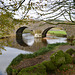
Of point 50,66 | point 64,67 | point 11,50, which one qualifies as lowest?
point 11,50

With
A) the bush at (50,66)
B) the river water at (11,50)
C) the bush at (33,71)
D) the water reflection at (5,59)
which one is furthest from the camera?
the water reflection at (5,59)

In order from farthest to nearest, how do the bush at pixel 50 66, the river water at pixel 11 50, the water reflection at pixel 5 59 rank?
the water reflection at pixel 5 59 < the river water at pixel 11 50 < the bush at pixel 50 66

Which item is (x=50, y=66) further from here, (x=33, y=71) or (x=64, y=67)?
(x=33, y=71)

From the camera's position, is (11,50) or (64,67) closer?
(64,67)

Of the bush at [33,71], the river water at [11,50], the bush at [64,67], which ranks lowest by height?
the river water at [11,50]

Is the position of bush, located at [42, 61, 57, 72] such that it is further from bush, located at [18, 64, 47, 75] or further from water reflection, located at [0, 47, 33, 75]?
water reflection, located at [0, 47, 33, 75]

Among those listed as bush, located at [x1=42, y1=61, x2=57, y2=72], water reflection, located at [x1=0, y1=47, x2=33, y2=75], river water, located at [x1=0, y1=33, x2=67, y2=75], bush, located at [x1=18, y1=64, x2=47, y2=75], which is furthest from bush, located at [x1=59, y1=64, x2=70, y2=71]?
water reflection, located at [x1=0, y1=47, x2=33, y2=75]

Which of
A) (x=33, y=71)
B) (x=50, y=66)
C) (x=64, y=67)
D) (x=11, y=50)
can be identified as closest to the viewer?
(x=33, y=71)

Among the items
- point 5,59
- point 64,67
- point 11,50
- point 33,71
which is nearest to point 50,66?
point 64,67

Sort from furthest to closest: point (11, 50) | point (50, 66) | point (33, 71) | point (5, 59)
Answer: point (11, 50)
point (5, 59)
point (50, 66)
point (33, 71)

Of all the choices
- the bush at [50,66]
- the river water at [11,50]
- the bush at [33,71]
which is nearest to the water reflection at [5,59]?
the river water at [11,50]

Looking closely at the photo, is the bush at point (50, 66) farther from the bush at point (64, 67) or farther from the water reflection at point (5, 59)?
the water reflection at point (5, 59)

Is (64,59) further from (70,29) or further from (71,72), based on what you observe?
(70,29)

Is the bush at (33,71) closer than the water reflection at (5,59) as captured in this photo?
Yes
